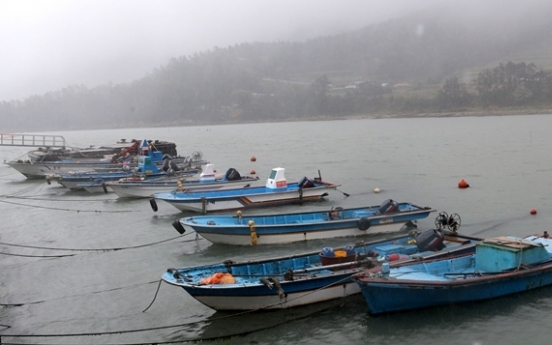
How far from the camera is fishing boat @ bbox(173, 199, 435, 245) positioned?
24.0 metres

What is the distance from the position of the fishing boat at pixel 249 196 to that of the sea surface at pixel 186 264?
3.02 ft

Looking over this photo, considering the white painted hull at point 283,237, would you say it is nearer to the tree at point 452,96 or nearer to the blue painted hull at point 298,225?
the blue painted hull at point 298,225

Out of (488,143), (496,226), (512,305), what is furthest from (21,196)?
(488,143)

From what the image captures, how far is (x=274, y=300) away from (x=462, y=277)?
5.61 m

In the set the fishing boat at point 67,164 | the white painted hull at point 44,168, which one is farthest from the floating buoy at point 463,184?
the white painted hull at point 44,168

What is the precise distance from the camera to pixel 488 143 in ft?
244

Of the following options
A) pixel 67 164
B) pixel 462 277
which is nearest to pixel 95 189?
pixel 67 164

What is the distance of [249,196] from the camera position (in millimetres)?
32875

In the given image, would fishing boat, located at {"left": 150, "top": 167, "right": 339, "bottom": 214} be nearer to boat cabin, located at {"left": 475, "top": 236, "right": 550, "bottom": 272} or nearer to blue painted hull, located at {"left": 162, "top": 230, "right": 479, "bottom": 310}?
blue painted hull, located at {"left": 162, "top": 230, "right": 479, "bottom": 310}

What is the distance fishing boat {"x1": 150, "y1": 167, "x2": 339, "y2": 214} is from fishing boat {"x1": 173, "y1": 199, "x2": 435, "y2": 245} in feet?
21.8

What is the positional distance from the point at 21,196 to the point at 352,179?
91.2ft

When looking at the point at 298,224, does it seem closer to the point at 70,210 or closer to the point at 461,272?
the point at 461,272

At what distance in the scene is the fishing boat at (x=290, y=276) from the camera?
52.5 feet

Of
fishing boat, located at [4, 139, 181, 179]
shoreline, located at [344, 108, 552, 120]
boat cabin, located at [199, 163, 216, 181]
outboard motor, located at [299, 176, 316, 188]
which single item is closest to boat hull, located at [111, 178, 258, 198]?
boat cabin, located at [199, 163, 216, 181]
